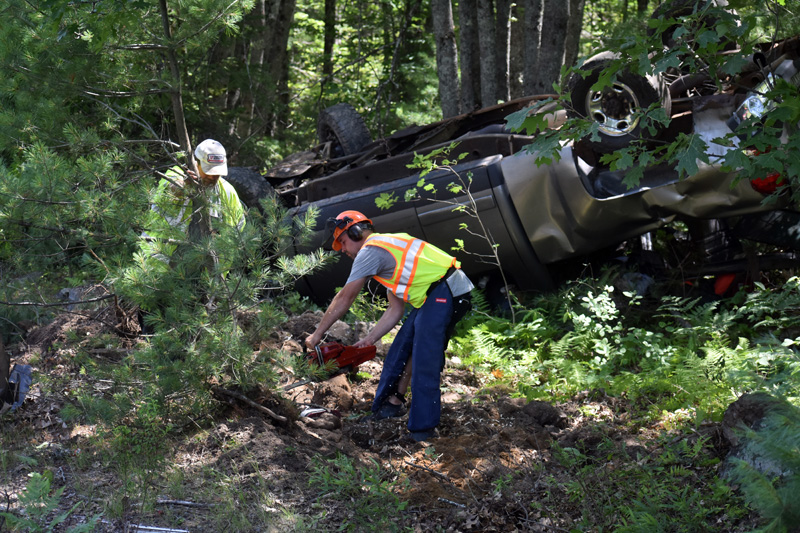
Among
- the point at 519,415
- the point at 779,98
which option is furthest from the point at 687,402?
the point at 779,98

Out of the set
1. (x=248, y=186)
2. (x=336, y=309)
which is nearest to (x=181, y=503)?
(x=336, y=309)

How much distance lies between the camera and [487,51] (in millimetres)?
10141

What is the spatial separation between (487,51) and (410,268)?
5902 millimetres

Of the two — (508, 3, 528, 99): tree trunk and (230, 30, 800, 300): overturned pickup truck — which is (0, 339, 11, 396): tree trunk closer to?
(230, 30, 800, 300): overturned pickup truck

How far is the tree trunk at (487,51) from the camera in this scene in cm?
990

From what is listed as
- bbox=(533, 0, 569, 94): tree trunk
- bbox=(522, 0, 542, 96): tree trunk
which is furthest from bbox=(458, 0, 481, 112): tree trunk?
bbox=(533, 0, 569, 94): tree trunk

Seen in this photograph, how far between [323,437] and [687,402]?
2387mm

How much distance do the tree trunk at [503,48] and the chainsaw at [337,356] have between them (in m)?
6.02

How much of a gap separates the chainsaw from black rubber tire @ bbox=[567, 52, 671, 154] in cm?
250

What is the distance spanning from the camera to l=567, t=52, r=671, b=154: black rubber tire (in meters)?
6.05

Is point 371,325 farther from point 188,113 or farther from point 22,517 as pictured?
point 188,113

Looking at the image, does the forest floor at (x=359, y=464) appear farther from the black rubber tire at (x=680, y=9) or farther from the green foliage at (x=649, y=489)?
the black rubber tire at (x=680, y=9)

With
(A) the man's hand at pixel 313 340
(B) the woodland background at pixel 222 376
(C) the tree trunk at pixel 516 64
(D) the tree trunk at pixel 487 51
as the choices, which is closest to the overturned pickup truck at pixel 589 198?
(B) the woodland background at pixel 222 376

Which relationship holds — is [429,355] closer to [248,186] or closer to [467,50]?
[248,186]
